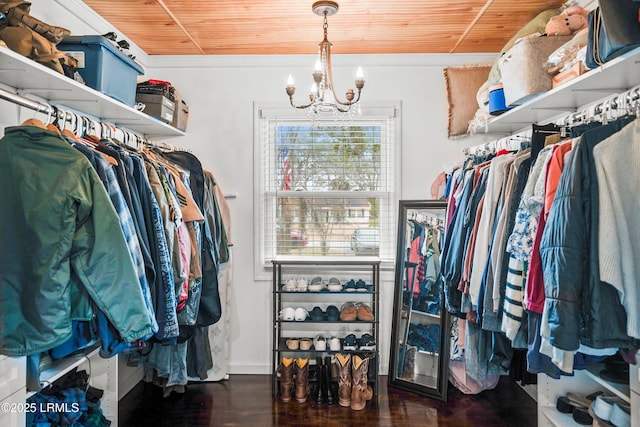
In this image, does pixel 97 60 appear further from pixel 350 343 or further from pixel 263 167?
pixel 350 343

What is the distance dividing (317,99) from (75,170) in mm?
1198

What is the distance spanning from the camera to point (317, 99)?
2164mm

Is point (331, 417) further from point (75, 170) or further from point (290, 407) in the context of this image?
point (75, 170)

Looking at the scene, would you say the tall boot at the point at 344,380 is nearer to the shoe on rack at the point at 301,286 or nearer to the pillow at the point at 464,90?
the shoe on rack at the point at 301,286

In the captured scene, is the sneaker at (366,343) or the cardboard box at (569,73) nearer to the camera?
the cardboard box at (569,73)

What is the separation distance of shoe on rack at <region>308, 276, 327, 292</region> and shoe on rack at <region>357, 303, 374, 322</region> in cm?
28

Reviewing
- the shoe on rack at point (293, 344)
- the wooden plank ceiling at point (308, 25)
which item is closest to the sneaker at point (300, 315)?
the shoe on rack at point (293, 344)

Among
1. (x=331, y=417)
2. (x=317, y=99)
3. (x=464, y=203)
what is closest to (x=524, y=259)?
(x=464, y=203)

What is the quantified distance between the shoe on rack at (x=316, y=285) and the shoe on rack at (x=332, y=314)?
16 centimetres

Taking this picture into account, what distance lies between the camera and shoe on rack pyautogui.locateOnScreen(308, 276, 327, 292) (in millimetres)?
2887

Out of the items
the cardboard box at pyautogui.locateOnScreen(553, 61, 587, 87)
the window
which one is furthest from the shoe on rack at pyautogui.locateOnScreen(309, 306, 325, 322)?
the cardboard box at pyautogui.locateOnScreen(553, 61, 587, 87)

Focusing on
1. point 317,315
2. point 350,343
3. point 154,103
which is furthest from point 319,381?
point 154,103

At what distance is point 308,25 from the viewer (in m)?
2.62

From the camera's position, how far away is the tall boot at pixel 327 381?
2676mm
